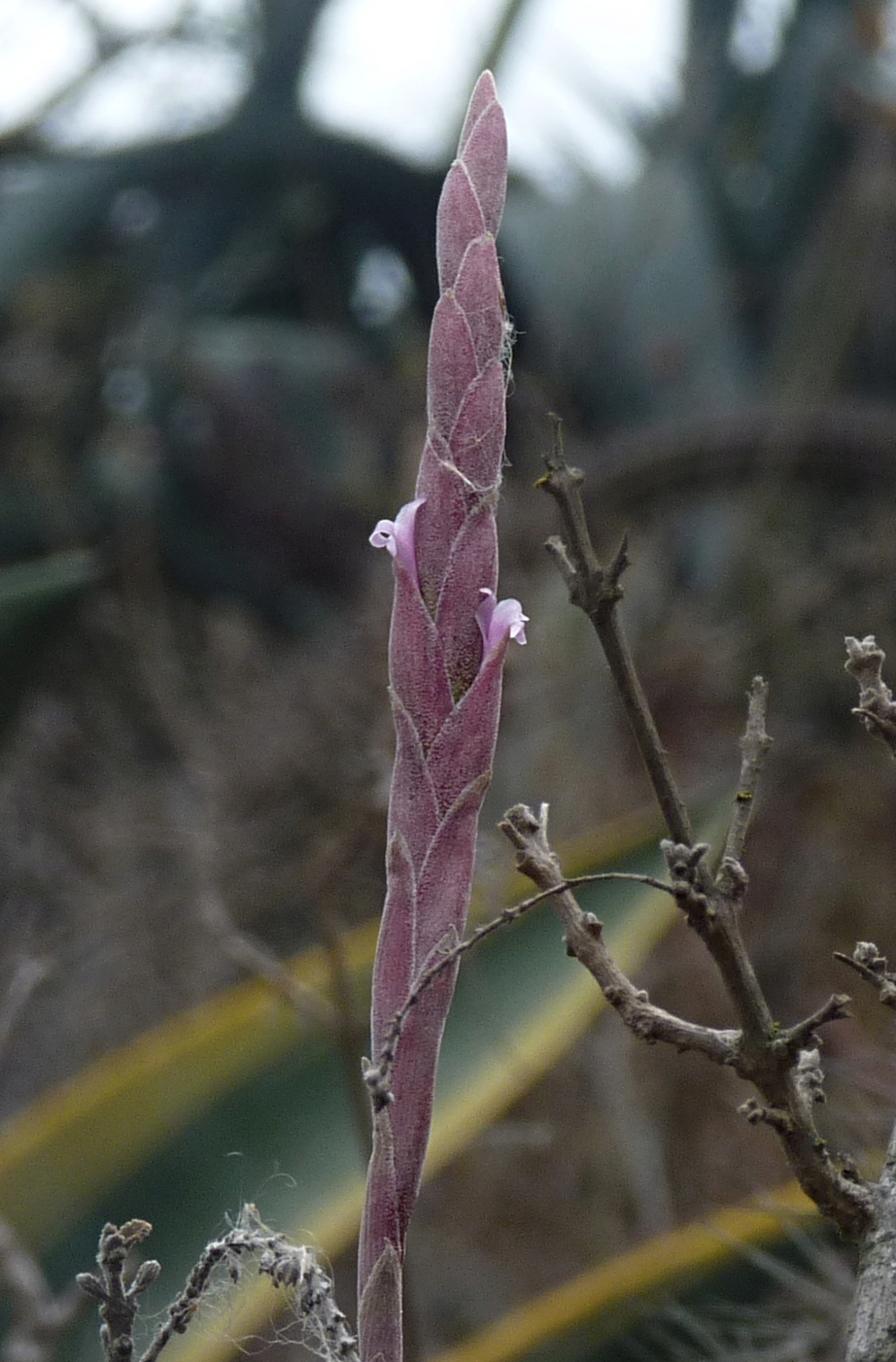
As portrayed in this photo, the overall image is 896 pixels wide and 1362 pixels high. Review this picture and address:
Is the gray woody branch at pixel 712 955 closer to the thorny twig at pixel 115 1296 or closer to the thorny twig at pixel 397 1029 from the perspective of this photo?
the thorny twig at pixel 397 1029

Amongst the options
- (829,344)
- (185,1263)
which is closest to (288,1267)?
(185,1263)

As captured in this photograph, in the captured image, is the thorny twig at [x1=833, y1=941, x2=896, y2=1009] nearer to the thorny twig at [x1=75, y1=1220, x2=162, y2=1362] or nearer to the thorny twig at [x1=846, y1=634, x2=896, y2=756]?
the thorny twig at [x1=846, y1=634, x2=896, y2=756]

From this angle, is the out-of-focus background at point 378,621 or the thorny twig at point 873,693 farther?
the out-of-focus background at point 378,621

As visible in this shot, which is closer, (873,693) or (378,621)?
(873,693)

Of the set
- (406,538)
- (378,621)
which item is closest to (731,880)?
(406,538)

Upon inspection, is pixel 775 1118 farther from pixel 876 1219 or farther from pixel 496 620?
pixel 496 620

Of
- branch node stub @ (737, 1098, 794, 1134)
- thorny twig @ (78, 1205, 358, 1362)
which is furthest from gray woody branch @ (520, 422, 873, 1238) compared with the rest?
thorny twig @ (78, 1205, 358, 1362)

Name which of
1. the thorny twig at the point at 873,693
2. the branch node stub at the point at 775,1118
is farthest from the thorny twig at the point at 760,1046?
the thorny twig at the point at 873,693
